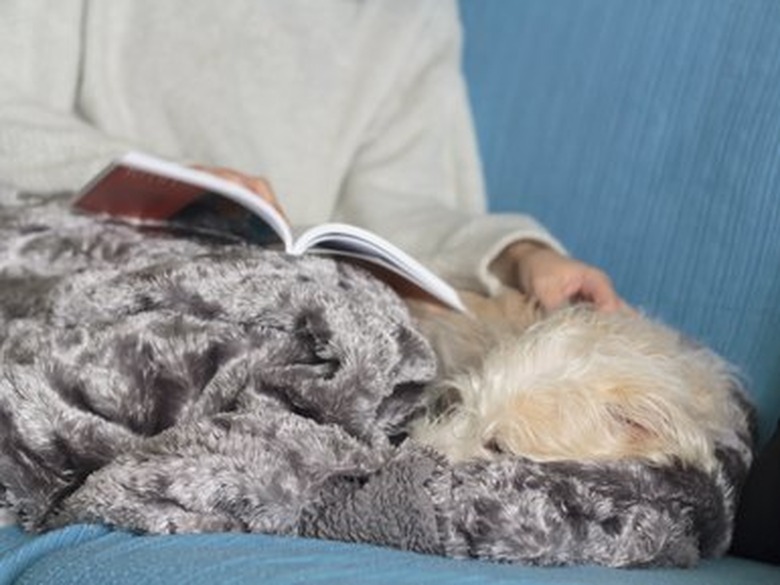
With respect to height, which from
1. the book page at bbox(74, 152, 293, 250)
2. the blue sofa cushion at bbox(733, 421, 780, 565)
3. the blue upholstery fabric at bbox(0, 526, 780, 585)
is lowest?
the blue sofa cushion at bbox(733, 421, 780, 565)

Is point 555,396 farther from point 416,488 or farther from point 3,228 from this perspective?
point 3,228

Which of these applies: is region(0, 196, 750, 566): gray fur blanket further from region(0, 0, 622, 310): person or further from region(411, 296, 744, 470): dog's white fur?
region(0, 0, 622, 310): person

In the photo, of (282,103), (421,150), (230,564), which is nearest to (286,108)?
(282,103)

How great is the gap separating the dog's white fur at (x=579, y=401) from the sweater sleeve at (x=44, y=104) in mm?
533

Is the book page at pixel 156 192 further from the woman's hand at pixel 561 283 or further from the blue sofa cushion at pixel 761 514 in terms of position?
the blue sofa cushion at pixel 761 514

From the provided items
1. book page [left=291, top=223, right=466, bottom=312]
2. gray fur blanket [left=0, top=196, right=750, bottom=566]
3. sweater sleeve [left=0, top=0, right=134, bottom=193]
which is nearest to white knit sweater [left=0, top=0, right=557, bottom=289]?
sweater sleeve [left=0, top=0, right=134, bottom=193]

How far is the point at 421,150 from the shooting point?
5.87 ft

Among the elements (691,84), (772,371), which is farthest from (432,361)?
(691,84)

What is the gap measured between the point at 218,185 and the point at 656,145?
0.59 meters

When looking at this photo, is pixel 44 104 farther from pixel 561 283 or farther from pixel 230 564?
pixel 230 564

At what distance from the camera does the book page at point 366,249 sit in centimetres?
122

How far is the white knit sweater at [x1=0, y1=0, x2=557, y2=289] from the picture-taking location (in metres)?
1.60

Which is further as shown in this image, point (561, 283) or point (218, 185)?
point (561, 283)

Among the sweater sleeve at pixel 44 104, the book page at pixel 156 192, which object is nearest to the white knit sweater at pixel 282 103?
the sweater sleeve at pixel 44 104
